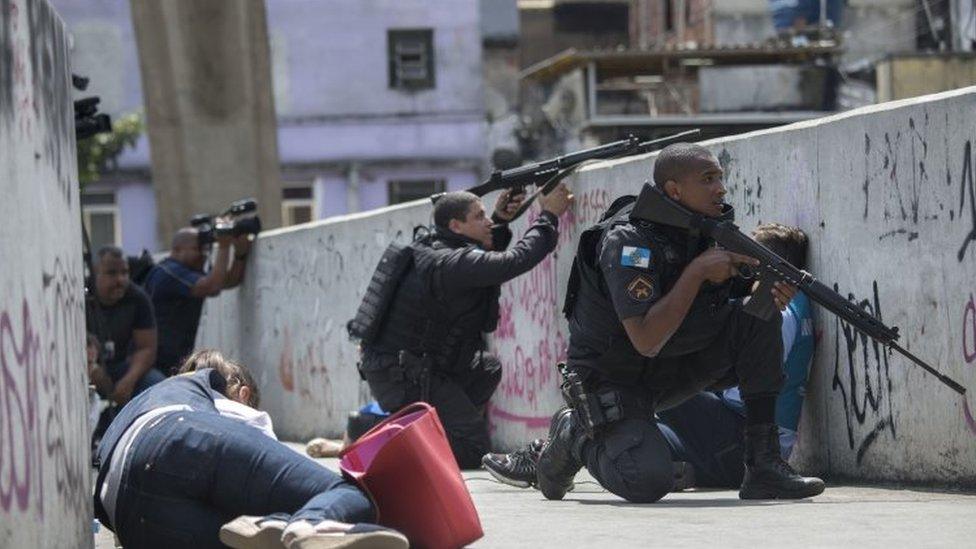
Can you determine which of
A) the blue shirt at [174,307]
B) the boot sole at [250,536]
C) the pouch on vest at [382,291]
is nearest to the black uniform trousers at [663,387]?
the boot sole at [250,536]

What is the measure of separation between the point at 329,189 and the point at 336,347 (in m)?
Result: 32.4

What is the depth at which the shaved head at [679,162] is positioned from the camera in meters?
7.57

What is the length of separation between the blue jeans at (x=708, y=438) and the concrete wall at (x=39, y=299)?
9.40 feet

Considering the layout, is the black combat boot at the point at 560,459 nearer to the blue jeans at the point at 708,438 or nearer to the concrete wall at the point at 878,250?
the blue jeans at the point at 708,438

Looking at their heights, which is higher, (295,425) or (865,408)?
(865,408)

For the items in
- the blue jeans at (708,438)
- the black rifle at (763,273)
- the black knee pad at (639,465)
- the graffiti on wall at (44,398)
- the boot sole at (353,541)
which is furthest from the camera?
the blue jeans at (708,438)

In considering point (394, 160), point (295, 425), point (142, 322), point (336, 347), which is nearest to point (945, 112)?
point (142, 322)

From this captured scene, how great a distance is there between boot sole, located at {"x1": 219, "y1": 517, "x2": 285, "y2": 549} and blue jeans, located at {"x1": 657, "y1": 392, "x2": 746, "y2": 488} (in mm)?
3026

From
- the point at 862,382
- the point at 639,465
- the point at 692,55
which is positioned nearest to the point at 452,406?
the point at 862,382

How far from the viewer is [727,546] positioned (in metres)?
6.02

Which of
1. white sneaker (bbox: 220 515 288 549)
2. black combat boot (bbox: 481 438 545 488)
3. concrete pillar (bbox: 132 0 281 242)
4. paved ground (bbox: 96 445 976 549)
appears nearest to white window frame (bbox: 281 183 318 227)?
concrete pillar (bbox: 132 0 281 242)

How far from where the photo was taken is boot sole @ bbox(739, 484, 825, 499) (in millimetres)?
7625

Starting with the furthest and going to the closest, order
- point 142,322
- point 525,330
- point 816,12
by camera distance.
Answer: point 816,12
point 142,322
point 525,330

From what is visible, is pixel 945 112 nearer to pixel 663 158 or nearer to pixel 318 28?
pixel 663 158
